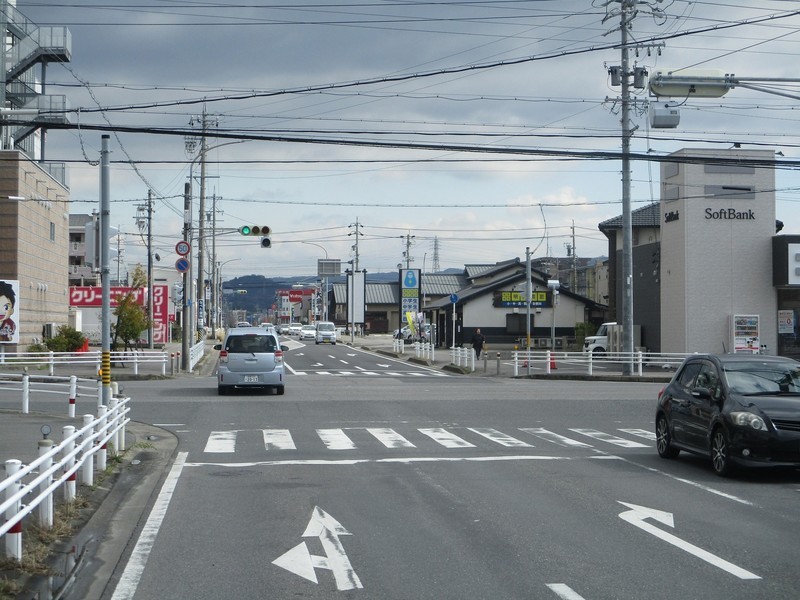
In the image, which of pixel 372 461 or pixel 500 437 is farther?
pixel 500 437

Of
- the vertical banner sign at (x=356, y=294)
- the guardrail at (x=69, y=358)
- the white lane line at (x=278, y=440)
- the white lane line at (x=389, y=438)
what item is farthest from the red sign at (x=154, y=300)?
the white lane line at (x=389, y=438)

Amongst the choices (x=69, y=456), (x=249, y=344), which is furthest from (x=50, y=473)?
(x=249, y=344)

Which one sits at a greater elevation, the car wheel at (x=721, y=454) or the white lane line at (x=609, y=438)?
the car wheel at (x=721, y=454)

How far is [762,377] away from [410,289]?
4914 centimetres

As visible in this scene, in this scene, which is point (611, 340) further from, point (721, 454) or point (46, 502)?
point (46, 502)

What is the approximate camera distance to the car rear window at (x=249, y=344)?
2719 centimetres

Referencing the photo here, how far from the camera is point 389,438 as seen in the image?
17188 millimetres

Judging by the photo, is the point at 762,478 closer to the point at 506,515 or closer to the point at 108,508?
the point at 506,515

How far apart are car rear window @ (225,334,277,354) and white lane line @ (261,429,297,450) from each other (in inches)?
359

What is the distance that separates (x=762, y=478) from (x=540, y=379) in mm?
24977

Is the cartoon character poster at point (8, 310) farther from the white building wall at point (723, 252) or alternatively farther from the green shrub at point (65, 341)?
the white building wall at point (723, 252)

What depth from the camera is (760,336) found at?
41875mm

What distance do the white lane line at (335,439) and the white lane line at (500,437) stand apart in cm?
261

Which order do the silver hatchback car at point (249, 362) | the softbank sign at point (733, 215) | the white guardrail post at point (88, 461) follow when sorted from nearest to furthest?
the white guardrail post at point (88, 461) < the silver hatchback car at point (249, 362) < the softbank sign at point (733, 215)
